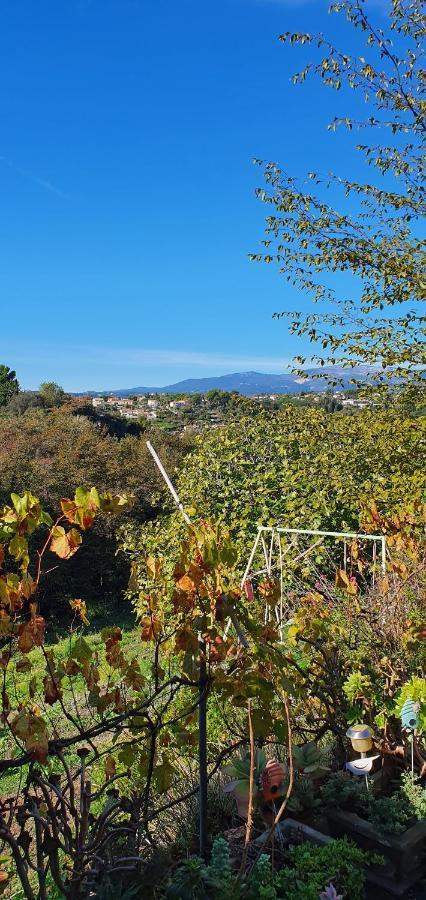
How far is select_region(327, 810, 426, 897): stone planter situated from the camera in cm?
203

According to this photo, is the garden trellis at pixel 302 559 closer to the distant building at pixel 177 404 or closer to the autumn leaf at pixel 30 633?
the autumn leaf at pixel 30 633

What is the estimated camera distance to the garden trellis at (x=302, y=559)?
4.33 m

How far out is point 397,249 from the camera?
17.3ft

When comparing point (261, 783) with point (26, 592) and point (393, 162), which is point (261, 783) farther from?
point (393, 162)

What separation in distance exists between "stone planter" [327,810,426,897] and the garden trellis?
5.55 feet

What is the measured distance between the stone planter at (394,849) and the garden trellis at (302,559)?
169cm

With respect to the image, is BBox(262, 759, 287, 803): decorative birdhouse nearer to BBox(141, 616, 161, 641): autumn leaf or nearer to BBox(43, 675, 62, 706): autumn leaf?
BBox(141, 616, 161, 641): autumn leaf

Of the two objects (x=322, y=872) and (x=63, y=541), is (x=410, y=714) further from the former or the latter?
(x=63, y=541)

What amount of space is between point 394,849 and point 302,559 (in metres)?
3.66

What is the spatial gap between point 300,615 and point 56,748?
1317 mm

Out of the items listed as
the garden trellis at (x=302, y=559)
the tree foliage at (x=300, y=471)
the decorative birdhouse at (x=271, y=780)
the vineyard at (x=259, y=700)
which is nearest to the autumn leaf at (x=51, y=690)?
the vineyard at (x=259, y=700)

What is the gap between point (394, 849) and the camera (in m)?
2.04

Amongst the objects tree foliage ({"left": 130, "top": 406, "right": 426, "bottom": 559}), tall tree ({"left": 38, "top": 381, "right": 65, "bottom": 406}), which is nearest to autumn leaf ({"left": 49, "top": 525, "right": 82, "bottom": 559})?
tree foliage ({"left": 130, "top": 406, "right": 426, "bottom": 559})

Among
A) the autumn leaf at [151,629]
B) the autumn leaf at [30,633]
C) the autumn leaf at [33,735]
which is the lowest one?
the autumn leaf at [33,735]
